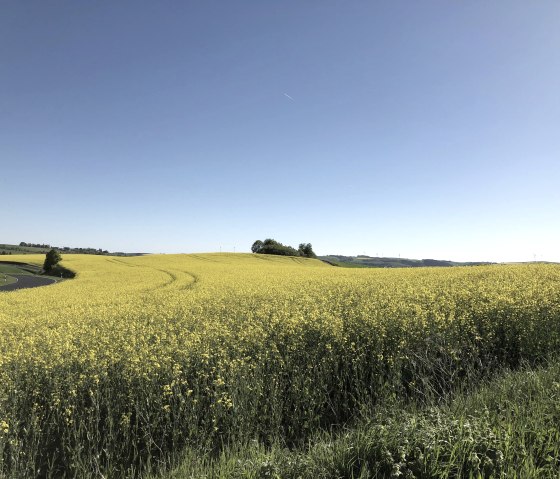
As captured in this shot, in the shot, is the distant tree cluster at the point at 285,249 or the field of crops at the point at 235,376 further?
the distant tree cluster at the point at 285,249

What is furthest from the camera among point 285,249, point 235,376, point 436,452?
point 285,249

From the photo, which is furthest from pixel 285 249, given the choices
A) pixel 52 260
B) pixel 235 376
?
pixel 235 376

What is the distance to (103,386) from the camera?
4.92 m

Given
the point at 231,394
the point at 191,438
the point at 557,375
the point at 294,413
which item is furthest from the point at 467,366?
the point at 191,438

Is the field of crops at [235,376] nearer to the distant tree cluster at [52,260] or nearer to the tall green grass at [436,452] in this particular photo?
the tall green grass at [436,452]

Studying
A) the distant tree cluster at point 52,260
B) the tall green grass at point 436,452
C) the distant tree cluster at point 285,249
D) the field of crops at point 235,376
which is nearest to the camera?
the tall green grass at point 436,452

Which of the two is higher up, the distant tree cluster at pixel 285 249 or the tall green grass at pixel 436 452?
the distant tree cluster at pixel 285 249

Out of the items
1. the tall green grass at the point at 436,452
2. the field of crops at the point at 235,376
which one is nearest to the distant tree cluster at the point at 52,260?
the field of crops at the point at 235,376

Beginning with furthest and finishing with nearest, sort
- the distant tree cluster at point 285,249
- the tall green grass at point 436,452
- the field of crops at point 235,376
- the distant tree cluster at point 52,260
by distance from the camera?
1. the distant tree cluster at point 285,249
2. the distant tree cluster at point 52,260
3. the field of crops at point 235,376
4. the tall green grass at point 436,452

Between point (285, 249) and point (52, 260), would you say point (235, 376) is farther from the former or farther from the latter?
point (285, 249)

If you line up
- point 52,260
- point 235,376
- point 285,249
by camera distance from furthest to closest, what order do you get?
point 285,249 < point 52,260 < point 235,376

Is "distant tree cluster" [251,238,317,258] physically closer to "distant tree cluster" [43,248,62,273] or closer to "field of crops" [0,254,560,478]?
"distant tree cluster" [43,248,62,273]

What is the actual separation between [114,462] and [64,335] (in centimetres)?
413

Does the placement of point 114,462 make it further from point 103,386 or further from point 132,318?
point 132,318
